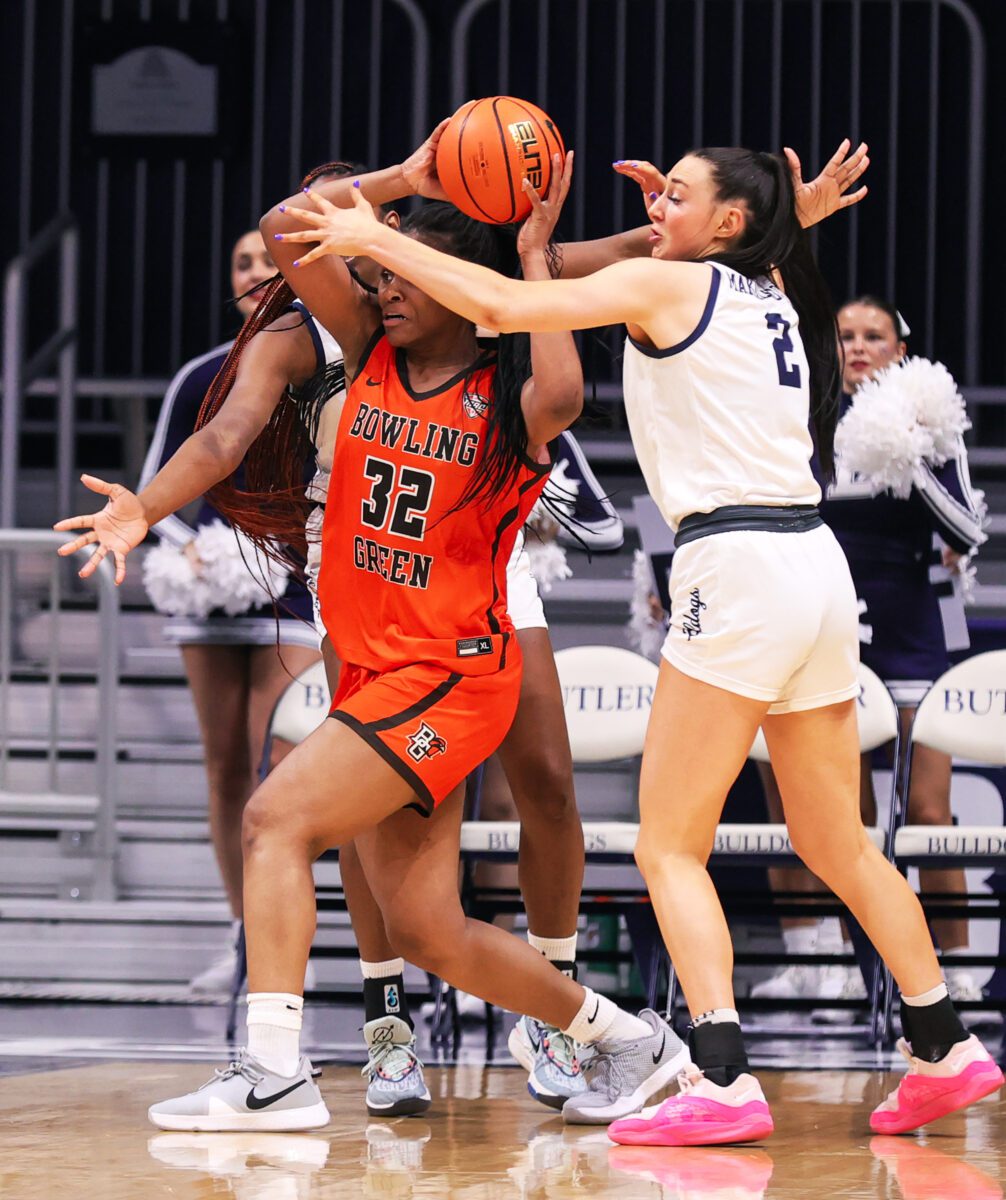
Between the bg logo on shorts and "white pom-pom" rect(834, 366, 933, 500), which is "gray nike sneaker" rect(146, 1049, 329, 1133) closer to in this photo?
the bg logo on shorts

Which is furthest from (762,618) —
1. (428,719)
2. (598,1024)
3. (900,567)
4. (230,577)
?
(230,577)

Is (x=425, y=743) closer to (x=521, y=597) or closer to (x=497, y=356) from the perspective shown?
(x=521, y=597)

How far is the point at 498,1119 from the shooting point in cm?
409

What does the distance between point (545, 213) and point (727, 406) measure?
19.7 inches

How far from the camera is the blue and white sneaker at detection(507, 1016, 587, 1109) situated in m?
4.13

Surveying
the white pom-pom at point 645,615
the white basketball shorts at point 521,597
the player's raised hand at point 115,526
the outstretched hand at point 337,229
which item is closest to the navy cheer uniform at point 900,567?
the white pom-pom at point 645,615

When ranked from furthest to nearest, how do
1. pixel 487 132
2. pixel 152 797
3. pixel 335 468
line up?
pixel 152 797
pixel 335 468
pixel 487 132

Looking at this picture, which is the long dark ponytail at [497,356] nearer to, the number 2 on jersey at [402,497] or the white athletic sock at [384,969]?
the number 2 on jersey at [402,497]

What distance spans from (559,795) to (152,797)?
136 inches

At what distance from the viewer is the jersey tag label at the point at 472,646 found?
12.5ft

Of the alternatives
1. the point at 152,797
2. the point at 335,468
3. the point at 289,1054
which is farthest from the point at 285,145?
the point at 289,1054

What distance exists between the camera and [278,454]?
13.8 feet

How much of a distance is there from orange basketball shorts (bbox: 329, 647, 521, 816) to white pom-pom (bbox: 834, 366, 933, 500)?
2.28m

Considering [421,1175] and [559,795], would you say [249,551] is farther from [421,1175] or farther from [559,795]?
[421,1175]
